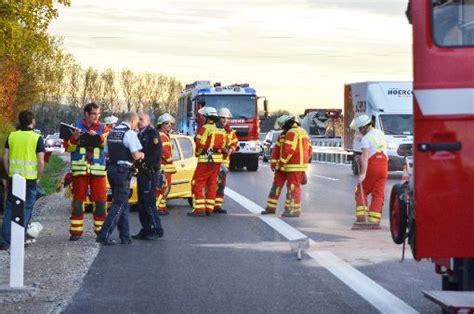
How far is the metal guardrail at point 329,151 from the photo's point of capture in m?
50.1

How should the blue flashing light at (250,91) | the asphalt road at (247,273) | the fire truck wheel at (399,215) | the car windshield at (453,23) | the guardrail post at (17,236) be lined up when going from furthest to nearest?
1. the blue flashing light at (250,91)
2. the guardrail post at (17,236)
3. the asphalt road at (247,273)
4. the fire truck wheel at (399,215)
5. the car windshield at (453,23)

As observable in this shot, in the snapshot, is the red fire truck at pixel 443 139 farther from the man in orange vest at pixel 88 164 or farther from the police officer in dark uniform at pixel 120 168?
the man in orange vest at pixel 88 164

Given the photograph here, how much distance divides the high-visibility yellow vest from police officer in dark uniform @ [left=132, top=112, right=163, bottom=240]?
2010 mm

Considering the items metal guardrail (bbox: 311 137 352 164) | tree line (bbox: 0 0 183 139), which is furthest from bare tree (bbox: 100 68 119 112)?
metal guardrail (bbox: 311 137 352 164)

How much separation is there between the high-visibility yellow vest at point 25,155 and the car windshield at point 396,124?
2054 centimetres

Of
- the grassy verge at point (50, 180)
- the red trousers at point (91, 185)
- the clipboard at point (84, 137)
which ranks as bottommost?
the grassy verge at point (50, 180)

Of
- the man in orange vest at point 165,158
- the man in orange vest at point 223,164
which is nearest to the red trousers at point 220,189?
the man in orange vest at point 223,164

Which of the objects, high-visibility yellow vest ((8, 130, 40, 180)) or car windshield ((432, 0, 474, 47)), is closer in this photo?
car windshield ((432, 0, 474, 47))

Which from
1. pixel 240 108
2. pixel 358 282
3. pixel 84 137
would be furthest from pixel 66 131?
pixel 240 108

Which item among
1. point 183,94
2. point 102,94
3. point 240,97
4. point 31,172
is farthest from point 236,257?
point 102,94

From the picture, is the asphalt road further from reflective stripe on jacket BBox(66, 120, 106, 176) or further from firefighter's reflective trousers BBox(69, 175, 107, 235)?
reflective stripe on jacket BBox(66, 120, 106, 176)

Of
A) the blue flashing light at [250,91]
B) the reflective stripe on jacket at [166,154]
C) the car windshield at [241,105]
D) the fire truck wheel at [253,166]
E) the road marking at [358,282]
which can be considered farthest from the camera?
the fire truck wheel at [253,166]

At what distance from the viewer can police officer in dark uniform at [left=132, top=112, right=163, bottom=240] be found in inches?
610

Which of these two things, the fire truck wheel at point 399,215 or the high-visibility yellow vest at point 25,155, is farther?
the high-visibility yellow vest at point 25,155
